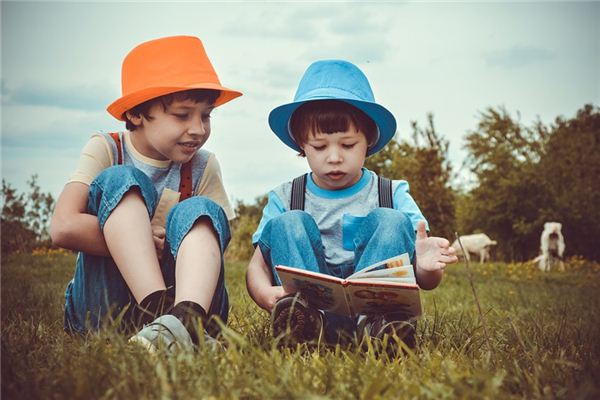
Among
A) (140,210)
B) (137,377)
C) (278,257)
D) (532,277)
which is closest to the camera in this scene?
(137,377)

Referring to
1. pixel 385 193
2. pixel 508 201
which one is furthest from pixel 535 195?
pixel 385 193

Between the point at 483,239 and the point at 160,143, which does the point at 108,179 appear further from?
the point at 483,239

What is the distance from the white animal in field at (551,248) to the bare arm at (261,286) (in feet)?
38.9

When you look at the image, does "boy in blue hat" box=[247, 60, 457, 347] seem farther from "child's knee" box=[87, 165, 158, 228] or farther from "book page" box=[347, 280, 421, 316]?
"child's knee" box=[87, 165, 158, 228]

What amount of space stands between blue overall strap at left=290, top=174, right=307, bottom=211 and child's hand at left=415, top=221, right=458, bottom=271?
579mm

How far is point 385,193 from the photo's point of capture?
2889mm

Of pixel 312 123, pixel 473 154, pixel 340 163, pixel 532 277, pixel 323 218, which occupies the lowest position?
pixel 532 277

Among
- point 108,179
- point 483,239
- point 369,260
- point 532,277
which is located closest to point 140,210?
point 108,179

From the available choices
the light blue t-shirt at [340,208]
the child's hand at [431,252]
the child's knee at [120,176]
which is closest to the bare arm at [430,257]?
the child's hand at [431,252]

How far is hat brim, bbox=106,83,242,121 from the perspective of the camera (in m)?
2.66

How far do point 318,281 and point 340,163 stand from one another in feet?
2.41

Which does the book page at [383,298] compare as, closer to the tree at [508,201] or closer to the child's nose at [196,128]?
the child's nose at [196,128]

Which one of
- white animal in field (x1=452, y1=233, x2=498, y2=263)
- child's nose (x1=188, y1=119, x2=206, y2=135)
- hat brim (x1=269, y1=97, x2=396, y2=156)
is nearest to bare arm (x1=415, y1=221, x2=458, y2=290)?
hat brim (x1=269, y1=97, x2=396, y2=156)

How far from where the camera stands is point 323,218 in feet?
9.42
